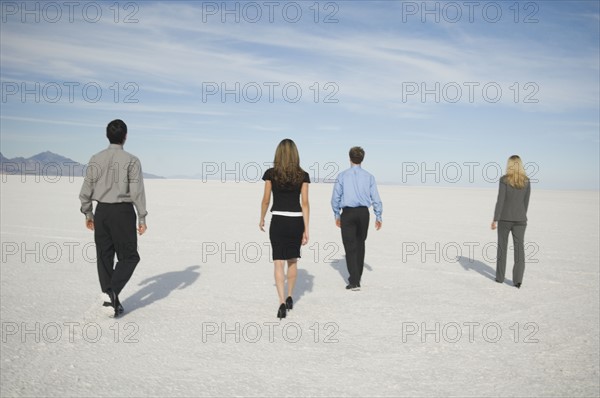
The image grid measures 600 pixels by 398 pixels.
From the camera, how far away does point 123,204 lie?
5.27m

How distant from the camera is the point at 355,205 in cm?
705

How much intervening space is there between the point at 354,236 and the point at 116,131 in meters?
3.73

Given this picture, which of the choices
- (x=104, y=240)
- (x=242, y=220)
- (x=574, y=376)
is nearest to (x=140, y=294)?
(x=104, y=240)

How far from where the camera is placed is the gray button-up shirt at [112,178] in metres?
5.17

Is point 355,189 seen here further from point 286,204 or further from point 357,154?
point 286,204

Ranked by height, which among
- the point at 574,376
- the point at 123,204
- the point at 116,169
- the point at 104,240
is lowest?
the point at 574,376

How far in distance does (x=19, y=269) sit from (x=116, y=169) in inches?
169

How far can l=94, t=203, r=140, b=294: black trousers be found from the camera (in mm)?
5223

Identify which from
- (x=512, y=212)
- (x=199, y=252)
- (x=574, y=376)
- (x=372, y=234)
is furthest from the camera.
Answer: (x=372, y=234)

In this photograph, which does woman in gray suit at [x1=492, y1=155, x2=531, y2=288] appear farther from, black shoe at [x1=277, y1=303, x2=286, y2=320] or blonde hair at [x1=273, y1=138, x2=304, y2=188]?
black shoe at [x1=277, y1=303, x2=286, y2=320]

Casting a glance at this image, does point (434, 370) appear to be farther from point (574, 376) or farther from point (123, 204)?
point (123, 204)

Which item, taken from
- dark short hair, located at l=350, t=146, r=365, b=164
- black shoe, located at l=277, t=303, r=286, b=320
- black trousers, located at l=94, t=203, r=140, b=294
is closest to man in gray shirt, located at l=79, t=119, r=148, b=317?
black trousers, located at l=94, t=203, r=140, b=294

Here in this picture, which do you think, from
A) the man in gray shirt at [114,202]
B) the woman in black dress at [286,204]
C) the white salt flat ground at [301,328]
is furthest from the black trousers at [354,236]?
the man in gray shirt at [114,202]

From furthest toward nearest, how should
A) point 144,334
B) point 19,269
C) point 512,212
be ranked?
point 19,269 → point 512,212 → point 144,334
